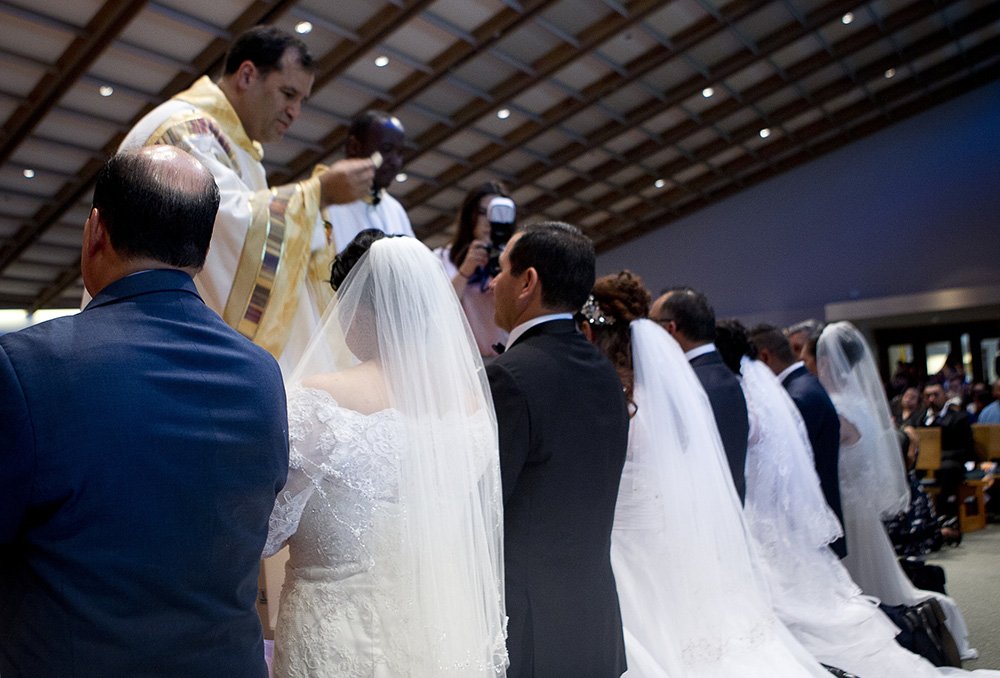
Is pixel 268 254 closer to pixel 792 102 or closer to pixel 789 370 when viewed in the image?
pixel 789 370

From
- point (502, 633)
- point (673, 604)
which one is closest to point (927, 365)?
point (673, 604)

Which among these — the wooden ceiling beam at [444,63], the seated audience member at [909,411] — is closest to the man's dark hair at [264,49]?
the wooden ceiling beam at [444,63]

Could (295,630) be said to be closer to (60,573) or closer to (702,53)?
(60,573)

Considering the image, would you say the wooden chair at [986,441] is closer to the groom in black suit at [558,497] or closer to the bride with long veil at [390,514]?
the groom in black suit at [558,497]

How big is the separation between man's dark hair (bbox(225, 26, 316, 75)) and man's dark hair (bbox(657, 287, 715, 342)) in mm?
1505

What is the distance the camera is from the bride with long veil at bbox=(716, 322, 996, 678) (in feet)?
10.1

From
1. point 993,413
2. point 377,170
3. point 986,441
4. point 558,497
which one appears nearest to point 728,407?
point 558,497

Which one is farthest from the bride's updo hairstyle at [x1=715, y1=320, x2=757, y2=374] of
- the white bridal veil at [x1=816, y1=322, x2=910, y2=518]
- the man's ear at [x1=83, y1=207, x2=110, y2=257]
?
the man's ear at [x1=83, y1=207, x2=110, y2=257]

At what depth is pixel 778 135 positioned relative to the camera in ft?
48.3

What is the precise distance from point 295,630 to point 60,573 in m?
0.62

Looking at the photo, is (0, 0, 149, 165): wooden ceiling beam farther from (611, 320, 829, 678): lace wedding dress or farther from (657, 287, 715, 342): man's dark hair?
(611, 320, 829, 678): lace wedding dress

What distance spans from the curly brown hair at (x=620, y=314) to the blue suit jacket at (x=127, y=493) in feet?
5.53

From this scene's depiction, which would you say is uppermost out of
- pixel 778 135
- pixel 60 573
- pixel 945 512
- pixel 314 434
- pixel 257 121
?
pixel 778 135

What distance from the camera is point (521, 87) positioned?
10.6 meters
